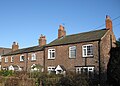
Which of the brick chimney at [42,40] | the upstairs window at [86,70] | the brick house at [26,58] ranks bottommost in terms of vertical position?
the upstairs window at [86,70]

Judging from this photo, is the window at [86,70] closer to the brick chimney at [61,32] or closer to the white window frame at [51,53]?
the white window frame at [51,53]

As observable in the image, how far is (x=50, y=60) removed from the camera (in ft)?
124

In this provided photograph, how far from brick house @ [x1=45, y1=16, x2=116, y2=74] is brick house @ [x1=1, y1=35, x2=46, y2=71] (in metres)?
4.01

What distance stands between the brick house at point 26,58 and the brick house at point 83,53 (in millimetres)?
4013

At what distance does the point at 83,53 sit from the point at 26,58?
1738 centimetres

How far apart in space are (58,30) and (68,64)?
9976mm

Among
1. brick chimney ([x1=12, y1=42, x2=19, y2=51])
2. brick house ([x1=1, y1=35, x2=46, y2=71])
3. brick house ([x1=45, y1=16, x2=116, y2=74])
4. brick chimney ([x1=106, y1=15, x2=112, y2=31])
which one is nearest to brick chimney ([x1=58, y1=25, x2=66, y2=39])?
brick house ([x1=1, y1=35, x2=46, y2=71])

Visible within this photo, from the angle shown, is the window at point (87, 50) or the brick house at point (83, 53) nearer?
the brick house at point (83, 53)

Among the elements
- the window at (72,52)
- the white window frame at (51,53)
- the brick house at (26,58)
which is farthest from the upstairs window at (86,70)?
the brick house at (26,58)

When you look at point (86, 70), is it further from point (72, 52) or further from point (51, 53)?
point (51, 53)

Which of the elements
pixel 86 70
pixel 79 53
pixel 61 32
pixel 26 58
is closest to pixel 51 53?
pixel 61 32

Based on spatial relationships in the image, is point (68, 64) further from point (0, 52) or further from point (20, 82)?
point (0, 52)

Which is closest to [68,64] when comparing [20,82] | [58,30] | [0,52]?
[58,30]

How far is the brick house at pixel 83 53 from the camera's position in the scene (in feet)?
100
